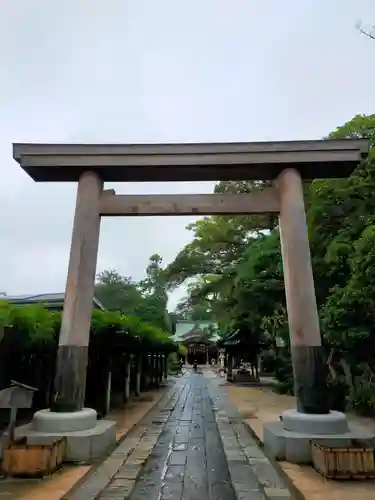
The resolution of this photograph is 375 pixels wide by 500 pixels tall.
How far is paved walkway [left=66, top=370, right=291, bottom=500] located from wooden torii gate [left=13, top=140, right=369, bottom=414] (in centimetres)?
150

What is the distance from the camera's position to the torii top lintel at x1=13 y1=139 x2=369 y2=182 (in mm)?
8008

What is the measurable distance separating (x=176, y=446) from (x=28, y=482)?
3.44 m

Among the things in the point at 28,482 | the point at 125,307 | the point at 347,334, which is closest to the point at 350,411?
the point at 347,334

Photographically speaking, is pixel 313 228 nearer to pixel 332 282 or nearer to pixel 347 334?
pixel 332 282

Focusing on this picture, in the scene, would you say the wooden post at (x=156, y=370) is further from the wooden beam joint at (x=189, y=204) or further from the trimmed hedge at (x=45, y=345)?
the wooden beam joint at (x=189, y=204)

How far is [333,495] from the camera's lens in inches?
192

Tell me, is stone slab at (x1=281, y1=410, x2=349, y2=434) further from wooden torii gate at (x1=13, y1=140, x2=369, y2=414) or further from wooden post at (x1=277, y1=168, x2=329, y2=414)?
wooden torii gate at (x1=13, y1=140, x2=369, y2=414)

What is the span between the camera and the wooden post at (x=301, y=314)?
6969 mm

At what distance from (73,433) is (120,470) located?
37.4 inches

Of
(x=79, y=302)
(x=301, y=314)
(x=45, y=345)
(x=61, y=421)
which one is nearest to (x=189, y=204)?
(x=79, y=302)

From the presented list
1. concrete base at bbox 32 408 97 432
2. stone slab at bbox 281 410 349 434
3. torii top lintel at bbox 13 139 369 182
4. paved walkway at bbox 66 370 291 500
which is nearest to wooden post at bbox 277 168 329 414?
stone slab at bbox 281 410 349 434

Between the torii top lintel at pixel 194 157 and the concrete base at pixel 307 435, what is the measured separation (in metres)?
4.56

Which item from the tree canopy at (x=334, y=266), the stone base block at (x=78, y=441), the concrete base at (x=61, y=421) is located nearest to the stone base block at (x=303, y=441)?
the stone base block at (x=78, y=441)

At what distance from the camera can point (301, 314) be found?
723 cm
